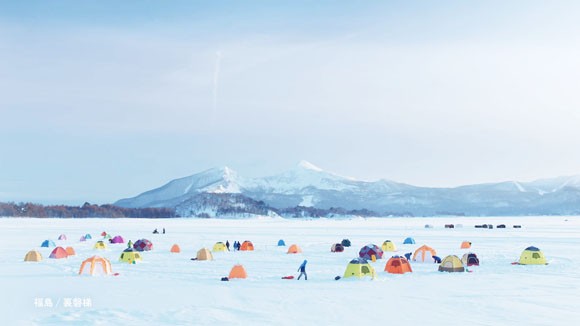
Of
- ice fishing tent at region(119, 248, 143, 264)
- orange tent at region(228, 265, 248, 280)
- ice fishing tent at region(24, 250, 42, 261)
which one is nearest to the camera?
orange tent at region(228, 265, 248, 280)

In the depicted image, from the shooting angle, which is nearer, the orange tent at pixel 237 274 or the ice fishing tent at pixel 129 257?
the orange tent at pixel 237 274

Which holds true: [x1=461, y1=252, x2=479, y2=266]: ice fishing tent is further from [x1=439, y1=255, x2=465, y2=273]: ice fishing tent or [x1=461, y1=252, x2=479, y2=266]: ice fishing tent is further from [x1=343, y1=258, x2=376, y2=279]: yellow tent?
[x1=343, y1=258, x2=376, y2=279]: yellow tent

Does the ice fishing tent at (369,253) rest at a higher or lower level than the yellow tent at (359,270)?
higher

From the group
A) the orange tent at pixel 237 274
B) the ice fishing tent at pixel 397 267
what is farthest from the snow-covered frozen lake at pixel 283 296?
the orange tent at pixel 237 274

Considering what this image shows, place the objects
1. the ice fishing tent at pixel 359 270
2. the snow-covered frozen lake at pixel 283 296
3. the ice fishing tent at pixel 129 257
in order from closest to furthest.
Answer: the snow-covered frozen lake at pixel 283 296, the ice fishing tent at pixel 359 270, the ice fishing tent at pixel 129 257

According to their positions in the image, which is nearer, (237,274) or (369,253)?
(237,274)

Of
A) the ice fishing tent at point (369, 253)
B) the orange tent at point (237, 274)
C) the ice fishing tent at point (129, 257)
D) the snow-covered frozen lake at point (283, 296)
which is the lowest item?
the snow-covered frozen lake at point (283, 296)

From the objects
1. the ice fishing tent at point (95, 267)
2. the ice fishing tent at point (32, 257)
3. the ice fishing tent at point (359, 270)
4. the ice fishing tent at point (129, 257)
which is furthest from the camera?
the ice fishing tent at point (32, 257)

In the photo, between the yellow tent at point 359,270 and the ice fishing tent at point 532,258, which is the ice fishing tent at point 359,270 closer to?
the yellow tent at point 359,270

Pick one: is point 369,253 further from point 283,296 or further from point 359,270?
point 283,296

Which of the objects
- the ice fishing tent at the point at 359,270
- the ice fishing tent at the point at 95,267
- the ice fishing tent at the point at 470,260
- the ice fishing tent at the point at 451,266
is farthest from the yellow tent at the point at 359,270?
the ice fishing tent at the point at 95,267

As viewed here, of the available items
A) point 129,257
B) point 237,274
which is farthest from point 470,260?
point 129,257

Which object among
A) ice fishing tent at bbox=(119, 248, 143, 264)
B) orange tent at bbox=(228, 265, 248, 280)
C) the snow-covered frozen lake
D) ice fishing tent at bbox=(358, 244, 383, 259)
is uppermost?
ice fishing tent at bbox=(358, 244, 383, 259)

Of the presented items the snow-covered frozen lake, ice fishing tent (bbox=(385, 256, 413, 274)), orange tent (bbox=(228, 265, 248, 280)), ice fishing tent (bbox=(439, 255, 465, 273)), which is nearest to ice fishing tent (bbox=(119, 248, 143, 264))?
the snow-covered frozen lake
